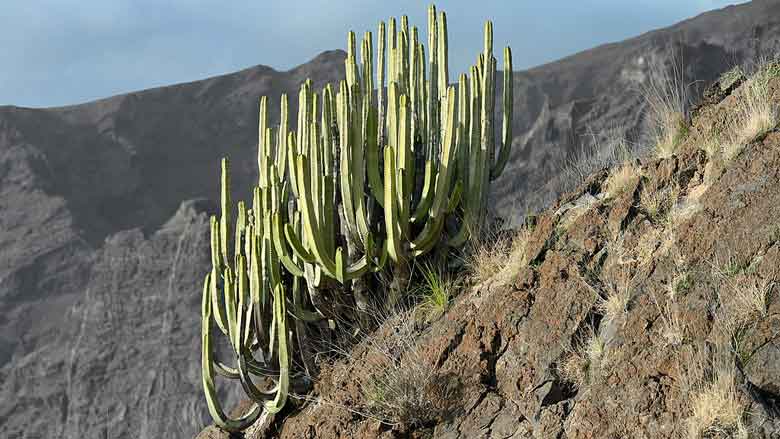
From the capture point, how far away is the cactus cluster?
27.3 ft

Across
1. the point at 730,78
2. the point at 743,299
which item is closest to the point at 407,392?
the point at 743,299

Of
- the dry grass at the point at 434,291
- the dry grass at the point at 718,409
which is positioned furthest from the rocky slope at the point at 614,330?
the dry grass at the point at 434,291

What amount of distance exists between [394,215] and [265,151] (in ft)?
5.48

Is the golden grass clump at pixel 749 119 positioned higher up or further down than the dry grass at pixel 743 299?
higher up

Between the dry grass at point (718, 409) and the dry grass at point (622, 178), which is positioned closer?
the dry grass at point (718, 409)

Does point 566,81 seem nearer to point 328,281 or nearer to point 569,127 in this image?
point 569,127

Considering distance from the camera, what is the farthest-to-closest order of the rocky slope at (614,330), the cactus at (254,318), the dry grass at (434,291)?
the cactus at (254,318)
the dry grass at (434,291)
the rocky slope at (614,330)

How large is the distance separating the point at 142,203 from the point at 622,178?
156 ft

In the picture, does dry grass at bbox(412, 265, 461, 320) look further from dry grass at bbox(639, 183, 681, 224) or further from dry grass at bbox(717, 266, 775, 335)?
dry grass at bbox(717, 266, 775, 335)

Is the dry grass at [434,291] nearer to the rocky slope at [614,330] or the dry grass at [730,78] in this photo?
the rocky slope at [614,330]

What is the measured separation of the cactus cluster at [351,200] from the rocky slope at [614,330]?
51 cm

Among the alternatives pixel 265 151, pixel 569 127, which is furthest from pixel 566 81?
pixel 265 151

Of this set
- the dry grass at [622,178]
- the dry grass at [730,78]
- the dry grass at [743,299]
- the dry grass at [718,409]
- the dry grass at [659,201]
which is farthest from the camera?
the dry grass at [730,78]

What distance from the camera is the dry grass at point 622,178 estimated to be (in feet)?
26.7
